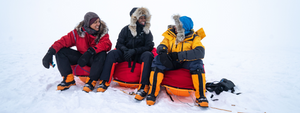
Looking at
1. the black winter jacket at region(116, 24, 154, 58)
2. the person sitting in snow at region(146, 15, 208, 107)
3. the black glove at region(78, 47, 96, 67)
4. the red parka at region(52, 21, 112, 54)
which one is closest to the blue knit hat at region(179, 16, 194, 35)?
the person sitting in snow at region(146, 15, 208, 107)

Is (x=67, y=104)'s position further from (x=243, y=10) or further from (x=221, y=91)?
(x=243, y=10)

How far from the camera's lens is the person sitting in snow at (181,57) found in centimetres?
207

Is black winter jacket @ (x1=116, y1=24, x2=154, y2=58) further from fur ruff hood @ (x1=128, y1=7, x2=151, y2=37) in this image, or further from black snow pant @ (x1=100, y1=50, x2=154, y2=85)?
black snow pant @ (x1=100, y1=50, x2=154, y2=85)

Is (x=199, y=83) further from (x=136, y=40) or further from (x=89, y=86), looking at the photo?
(x=89, y=86)

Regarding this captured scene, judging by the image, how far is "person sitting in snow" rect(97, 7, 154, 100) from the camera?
2.39 meters

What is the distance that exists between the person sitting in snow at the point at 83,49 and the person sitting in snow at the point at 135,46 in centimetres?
15

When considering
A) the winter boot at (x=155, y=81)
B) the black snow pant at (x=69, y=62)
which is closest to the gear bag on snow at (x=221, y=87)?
the winter boot at (x=155, y=81)

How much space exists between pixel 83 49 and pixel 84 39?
0.60 ft

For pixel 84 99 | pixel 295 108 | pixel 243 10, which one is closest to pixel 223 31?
pixel 243 10

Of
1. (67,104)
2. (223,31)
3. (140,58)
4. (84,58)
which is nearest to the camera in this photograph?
(67,104)

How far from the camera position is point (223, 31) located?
832 inches

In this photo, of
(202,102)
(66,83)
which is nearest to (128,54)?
(66,83)

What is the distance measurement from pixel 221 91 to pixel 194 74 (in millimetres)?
734

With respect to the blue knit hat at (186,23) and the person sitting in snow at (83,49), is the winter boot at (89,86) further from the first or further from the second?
the blue knit hat at (186,23)
